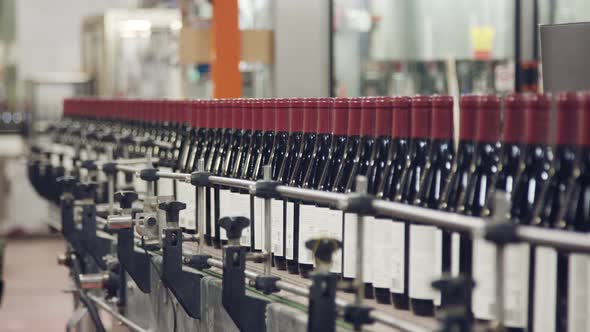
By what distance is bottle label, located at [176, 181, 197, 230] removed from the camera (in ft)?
7.39

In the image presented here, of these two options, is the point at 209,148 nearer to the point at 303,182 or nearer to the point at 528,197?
the point at 303,182

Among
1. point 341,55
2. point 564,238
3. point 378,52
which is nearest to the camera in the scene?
point 564,238

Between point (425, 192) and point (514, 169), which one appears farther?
point (425, 192)

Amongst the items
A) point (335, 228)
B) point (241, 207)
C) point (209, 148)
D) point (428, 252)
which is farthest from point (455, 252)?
point (209, 148)

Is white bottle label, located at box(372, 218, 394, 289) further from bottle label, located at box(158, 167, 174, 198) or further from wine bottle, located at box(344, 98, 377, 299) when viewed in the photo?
bottle label, located at box(158, 167, 174, 198)

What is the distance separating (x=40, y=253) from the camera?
28.6 feet

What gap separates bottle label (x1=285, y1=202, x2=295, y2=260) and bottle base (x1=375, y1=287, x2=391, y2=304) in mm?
272

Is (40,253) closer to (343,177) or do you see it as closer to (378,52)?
(378,52)

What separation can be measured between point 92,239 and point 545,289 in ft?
6.45

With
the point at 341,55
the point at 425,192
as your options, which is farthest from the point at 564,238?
the point at 341,55

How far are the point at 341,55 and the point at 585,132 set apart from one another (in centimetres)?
481

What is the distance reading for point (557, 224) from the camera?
1386 millimetres

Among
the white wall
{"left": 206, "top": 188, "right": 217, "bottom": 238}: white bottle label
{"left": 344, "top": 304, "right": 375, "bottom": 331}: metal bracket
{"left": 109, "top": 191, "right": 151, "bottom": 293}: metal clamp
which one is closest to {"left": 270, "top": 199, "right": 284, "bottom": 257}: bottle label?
{"left": 206, "top": 188, "right": 217, "bottom": 238}: white bottle label

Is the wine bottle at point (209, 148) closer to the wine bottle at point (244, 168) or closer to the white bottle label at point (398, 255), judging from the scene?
the wine bottle at point (244, 168)
